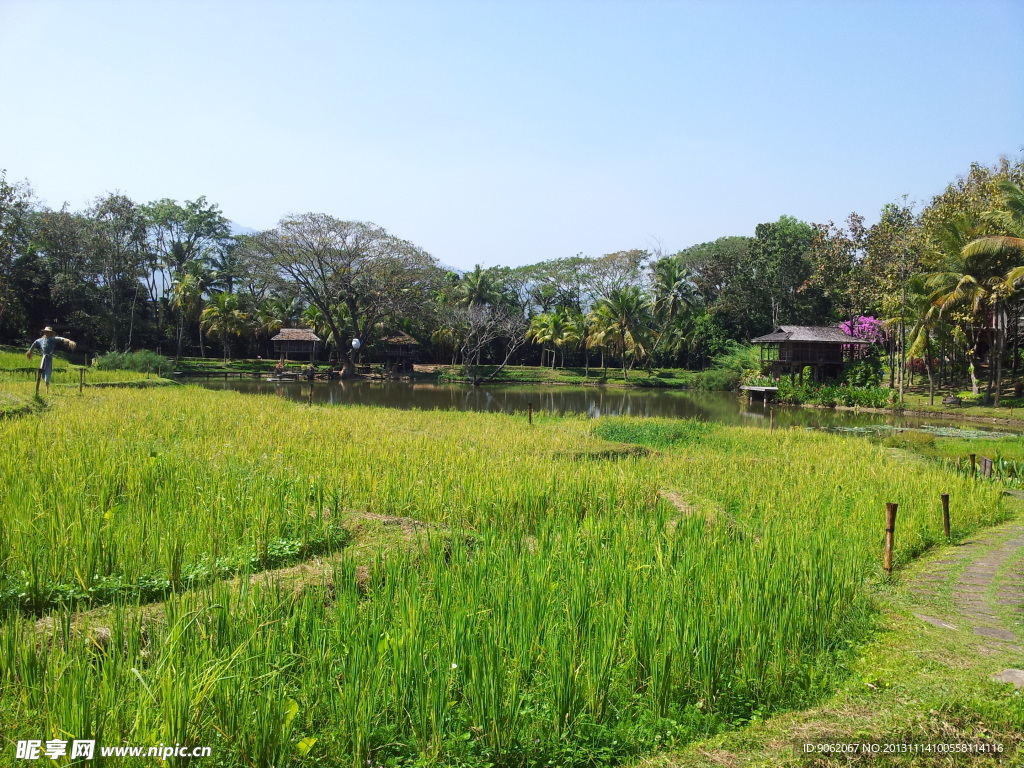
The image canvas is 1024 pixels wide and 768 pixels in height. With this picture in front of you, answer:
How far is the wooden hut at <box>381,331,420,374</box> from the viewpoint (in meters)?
41.1

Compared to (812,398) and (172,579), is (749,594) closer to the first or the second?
(172,579)

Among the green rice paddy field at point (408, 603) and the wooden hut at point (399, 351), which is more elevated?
the wooden hut at point (399, 351)

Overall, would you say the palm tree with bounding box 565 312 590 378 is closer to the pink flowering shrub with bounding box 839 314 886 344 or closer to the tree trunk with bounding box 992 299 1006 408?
the pink flowering shrub with bounding box 839 314 886 344

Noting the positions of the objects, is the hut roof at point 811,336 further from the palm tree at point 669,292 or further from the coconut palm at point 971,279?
the coconut palm at point 971,279

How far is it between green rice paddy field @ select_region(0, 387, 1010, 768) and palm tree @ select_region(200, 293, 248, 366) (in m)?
32.7

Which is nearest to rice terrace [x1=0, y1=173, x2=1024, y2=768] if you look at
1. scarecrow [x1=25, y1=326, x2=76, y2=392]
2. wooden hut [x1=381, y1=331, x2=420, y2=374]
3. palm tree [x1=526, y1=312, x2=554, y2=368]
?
scarecrow [x1=25, y1=326, x2=76, y2=392]

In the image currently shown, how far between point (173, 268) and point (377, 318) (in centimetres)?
1640

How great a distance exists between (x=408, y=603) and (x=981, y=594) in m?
3.88

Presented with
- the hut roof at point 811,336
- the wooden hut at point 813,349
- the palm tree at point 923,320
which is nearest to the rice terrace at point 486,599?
the palm tree at point 923,320

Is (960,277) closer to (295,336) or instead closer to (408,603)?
(408,603)

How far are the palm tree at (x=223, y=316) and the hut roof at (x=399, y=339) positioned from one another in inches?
324

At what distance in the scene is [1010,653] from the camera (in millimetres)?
3523

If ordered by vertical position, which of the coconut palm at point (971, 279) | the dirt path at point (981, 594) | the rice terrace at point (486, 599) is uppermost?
the coconut palm at point (971, 279)

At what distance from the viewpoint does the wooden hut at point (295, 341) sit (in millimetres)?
38625
